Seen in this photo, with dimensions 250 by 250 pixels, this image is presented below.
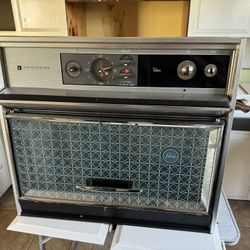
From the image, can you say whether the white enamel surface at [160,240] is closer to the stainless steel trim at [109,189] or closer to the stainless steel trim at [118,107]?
the stainless steel trim at [109,189]

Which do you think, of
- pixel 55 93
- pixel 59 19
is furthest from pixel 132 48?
pixel 59 19

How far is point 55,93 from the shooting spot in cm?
69

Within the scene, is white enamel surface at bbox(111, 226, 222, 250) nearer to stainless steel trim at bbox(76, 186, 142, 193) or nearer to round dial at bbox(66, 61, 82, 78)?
stainless steel trim at bbox(76, 186, 142, 193)

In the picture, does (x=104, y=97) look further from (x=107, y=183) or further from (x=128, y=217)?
(x=128, y=217)

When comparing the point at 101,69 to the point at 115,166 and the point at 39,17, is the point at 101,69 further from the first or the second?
the point at 39,17

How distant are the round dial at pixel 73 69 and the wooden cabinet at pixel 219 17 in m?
1.26

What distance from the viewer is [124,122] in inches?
26.2

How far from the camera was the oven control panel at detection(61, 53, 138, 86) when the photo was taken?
2.16 ft

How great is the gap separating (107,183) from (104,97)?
0.87 feet

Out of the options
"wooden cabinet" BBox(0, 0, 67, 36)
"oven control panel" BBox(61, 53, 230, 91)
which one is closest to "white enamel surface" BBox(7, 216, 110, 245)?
"oven control panel" BBox(61, 53, 230, 91)

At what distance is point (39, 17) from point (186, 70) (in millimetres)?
1476

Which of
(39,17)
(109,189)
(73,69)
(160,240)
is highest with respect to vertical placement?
(39,17)

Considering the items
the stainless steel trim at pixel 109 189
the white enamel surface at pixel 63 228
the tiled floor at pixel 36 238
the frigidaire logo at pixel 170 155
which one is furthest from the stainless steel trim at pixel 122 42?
the tiled floor at pixel 36 238

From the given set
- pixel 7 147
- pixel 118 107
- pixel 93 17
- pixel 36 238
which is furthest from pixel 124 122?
pixel 93 17
